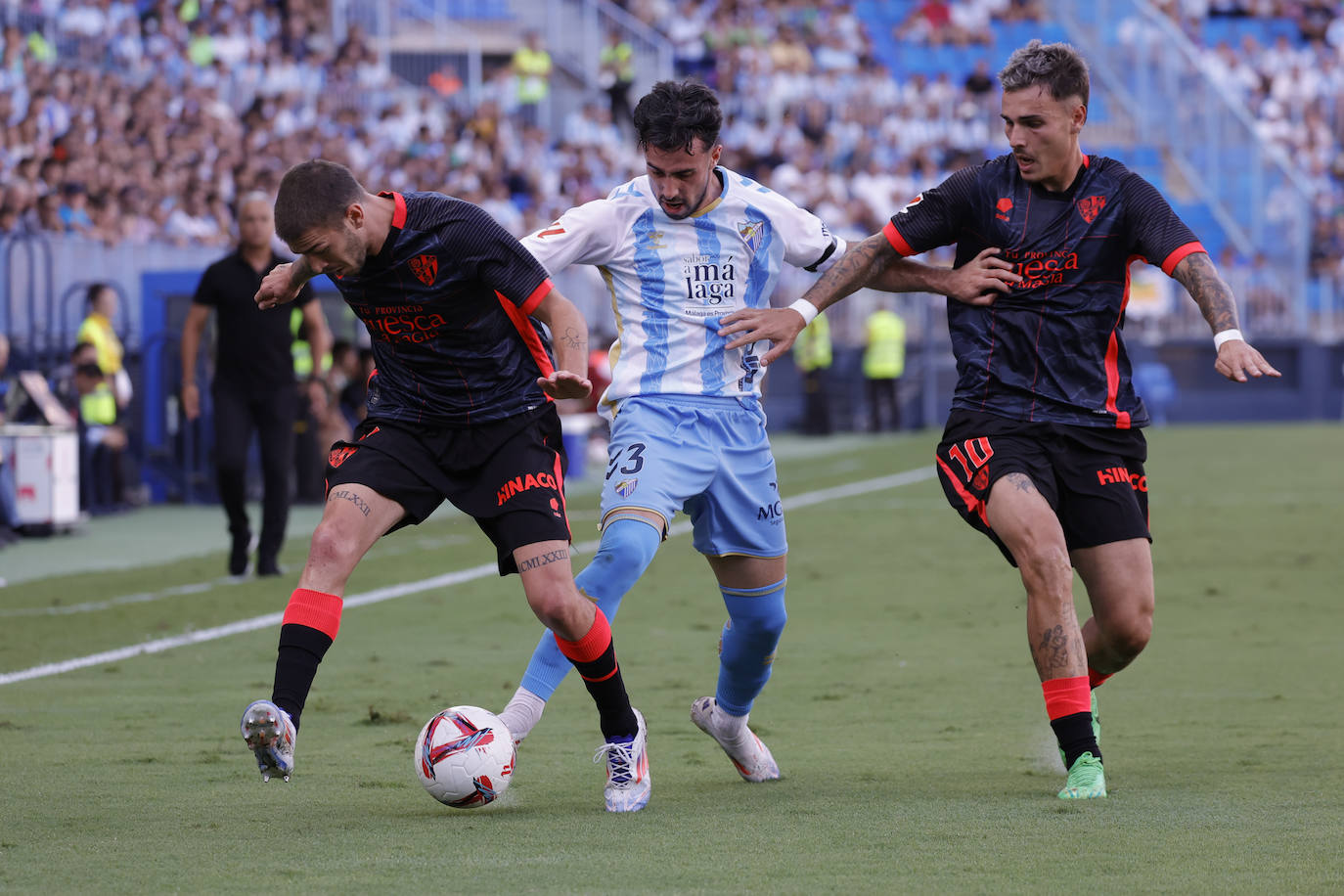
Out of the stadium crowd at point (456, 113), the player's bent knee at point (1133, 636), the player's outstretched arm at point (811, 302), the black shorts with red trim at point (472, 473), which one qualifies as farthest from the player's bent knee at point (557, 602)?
the stadium crowd at point (456, 113)

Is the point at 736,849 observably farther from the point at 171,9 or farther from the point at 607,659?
the point at 171,9

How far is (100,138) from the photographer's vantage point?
20.1 m

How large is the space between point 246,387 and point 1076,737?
7096 millimetres

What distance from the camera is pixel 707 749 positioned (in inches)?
251

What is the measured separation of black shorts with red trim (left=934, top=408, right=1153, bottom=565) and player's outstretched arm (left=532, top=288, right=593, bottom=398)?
1.22m

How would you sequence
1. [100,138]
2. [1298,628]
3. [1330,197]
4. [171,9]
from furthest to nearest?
[1330,197] < [171,9] < [100,138] < [1298,628]

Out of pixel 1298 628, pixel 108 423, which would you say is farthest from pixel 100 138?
pixel 1298 628

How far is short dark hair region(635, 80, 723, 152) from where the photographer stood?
5.53m

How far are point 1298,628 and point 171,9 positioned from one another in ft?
66.2

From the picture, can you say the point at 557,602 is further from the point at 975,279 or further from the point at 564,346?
the point at 975,279

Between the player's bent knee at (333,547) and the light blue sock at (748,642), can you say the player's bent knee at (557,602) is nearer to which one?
the player's bent knee at (333,547)

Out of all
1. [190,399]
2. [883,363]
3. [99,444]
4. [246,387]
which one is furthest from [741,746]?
[883,363]

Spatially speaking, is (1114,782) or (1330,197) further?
(1330,197)

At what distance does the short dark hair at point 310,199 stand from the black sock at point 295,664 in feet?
3.60
